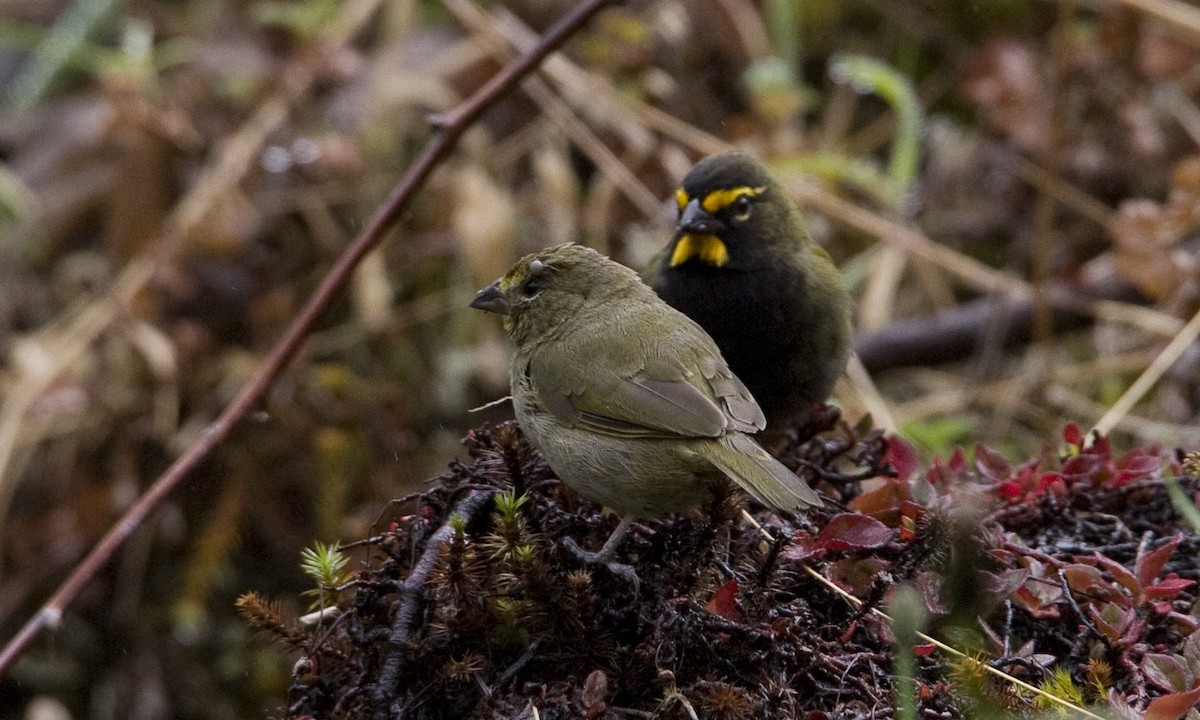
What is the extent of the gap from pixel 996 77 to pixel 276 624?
16.7ft

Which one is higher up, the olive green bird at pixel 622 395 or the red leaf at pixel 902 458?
the olive green bird at pixel 622 395

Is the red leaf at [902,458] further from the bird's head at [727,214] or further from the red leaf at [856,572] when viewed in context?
the bird's head at [727,214]

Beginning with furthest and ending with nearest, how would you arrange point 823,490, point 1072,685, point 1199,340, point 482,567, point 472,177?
point 472,177
point 1199,340
point 823,490
point 482,567
point 1072,685

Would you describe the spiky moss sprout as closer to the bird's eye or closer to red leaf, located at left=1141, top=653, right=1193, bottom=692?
red leaf, located at left=1141, top=653, right=1193, bottom=692

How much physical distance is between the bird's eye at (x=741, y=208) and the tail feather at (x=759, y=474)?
4.31 feet

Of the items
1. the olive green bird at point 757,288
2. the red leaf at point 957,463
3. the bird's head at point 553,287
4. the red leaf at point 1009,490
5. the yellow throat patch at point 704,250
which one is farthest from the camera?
the yellow throat patch at point 704,250

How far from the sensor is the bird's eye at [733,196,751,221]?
12.7 ft

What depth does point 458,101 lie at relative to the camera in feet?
21.4

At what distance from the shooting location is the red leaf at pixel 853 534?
236 cm

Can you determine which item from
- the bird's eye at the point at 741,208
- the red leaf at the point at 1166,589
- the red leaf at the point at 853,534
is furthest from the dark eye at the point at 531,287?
the red leaf at the point at 1166,589

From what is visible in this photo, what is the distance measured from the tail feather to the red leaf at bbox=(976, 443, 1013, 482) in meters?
0.56

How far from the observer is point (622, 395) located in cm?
288

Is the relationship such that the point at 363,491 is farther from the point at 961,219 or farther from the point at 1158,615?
the point at 1158,615

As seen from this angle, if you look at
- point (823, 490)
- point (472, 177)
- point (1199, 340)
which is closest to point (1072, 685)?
point (823, 490)
